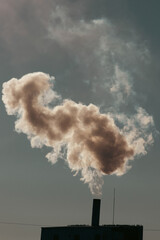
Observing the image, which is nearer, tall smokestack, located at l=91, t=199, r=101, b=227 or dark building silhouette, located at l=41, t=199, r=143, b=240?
dark building silhouette, located at l=41, t=199, r=143, b=240

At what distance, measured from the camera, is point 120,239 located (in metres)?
44.1

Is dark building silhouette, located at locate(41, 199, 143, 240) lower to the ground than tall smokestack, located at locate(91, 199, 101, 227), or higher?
lower

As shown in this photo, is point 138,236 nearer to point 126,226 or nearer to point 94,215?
point 126,226

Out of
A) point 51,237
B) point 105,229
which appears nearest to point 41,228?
point 51,237

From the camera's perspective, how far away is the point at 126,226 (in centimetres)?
4491

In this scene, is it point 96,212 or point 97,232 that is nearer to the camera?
point 97,232

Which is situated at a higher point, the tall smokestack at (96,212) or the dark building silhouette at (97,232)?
the tall smokestack at (96,212)

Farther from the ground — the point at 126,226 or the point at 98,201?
the point at 98,201

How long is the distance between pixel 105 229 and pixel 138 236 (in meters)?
3.78

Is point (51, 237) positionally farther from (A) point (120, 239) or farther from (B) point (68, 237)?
(A) point (120, 239)

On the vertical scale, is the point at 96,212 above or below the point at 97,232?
above

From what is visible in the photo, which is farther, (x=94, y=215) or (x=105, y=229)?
(x=94, y=215)

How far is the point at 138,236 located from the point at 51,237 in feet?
35.8

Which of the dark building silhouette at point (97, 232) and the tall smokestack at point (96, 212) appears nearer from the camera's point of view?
the dark building silhouette at point (97, 232)
